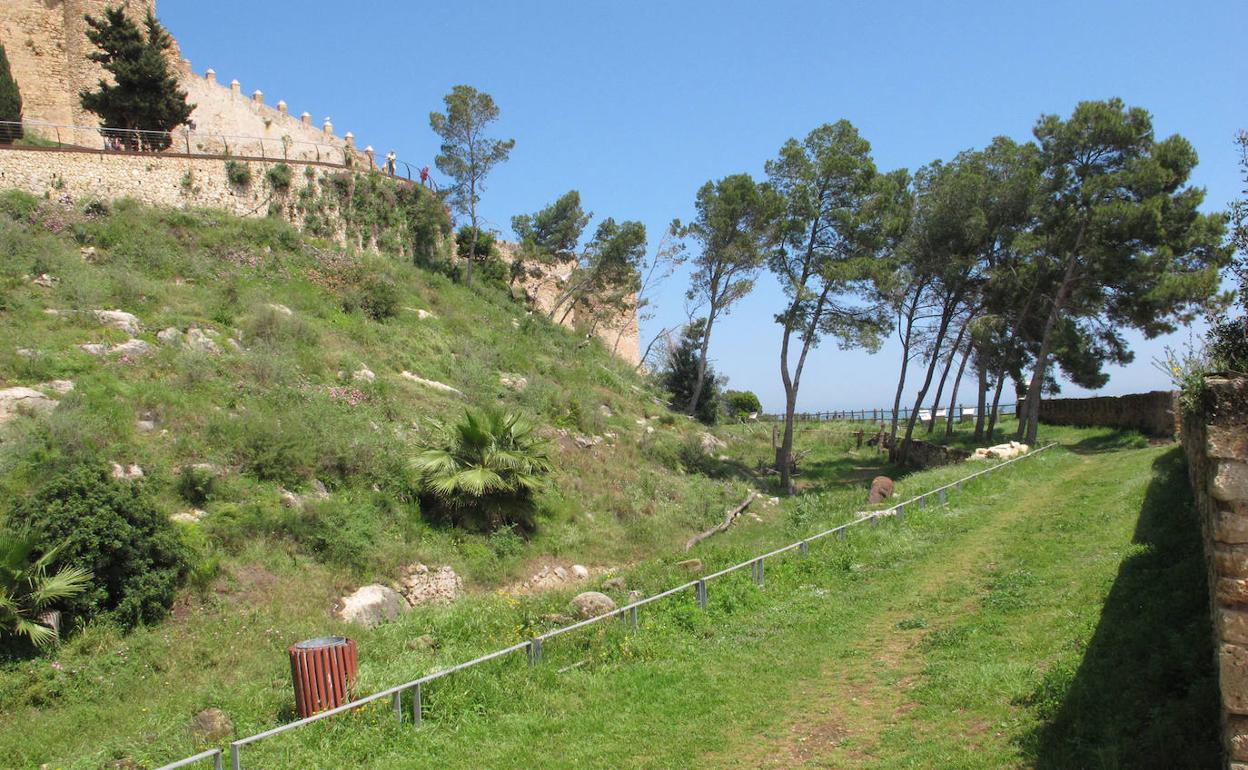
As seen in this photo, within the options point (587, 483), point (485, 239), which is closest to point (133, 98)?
point (485, 239)

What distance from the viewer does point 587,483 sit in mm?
20312

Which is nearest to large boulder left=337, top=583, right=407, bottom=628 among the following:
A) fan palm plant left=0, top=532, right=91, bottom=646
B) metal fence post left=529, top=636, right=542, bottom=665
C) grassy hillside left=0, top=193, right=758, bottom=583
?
grassy hillside left=0, top=193, right=758, bottom=583

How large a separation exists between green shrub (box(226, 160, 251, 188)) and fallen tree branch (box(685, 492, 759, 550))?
58.7 ft

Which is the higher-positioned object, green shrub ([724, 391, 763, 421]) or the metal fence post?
green shrub ([724, 391, 763, 421])

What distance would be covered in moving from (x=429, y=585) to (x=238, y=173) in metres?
17.6

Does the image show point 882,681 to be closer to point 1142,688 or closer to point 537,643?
point 1142,688

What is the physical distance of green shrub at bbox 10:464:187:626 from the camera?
9.89 metres

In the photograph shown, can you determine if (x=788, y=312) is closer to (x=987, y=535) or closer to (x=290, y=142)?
(x=987, y=535)

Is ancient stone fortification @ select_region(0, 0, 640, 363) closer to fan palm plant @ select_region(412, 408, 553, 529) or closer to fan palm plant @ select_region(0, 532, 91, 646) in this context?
fan palm plant @ select_region(412, 408, 553, 529)

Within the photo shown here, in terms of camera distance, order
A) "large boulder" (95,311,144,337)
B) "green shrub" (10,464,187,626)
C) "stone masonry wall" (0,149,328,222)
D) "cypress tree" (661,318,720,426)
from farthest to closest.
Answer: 1. "cypress tree" (661,318,720,426)
2. "stone masonry wall" (0,149,328,222)
3. "large boulder" (95,311,144,337)
4. "green shrub" (10,464,187,626)

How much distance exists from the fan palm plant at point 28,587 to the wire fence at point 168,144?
1749cm

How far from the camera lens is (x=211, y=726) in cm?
784

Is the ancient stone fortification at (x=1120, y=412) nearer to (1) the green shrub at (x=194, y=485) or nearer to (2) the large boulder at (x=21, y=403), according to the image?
(1) the green shrub at (x=194, y=485)

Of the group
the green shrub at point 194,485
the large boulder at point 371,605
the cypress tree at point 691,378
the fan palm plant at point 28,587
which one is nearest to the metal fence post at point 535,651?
the large boulder at point 371,605
